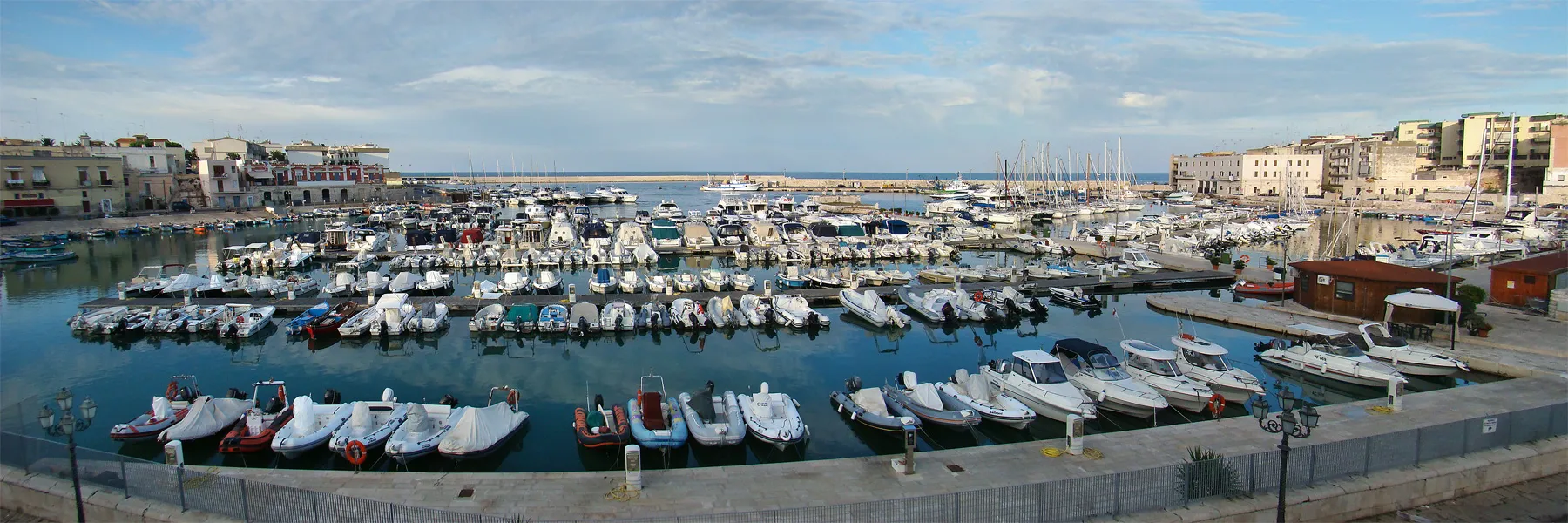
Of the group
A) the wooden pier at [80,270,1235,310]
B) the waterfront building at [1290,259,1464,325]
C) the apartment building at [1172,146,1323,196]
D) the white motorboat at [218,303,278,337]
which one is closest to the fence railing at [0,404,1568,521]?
the waterfront building at [1290,259,1464,325]

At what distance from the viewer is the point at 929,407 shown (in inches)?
627

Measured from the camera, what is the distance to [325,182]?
299 ft

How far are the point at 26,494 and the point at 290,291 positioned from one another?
72.4ft

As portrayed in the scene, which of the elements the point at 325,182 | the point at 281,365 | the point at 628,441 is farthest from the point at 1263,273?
the point at 325,182

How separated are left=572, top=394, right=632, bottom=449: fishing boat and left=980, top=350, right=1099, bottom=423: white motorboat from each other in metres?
7.76

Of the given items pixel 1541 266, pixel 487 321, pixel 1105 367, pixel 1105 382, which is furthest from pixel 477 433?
pixel 1541 266

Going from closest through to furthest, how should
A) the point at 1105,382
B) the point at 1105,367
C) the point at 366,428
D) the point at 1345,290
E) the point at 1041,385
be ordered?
1. the point at 366,428
2. the point at 1041,385
3. the point at 1105,382
4. the point at 1105,367
5. the point at 1345,290

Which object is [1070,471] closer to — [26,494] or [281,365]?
[26,494]

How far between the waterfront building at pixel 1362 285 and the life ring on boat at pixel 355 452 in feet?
82.7

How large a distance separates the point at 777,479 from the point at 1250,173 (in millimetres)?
111246

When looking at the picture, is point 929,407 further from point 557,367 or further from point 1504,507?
point 557,367

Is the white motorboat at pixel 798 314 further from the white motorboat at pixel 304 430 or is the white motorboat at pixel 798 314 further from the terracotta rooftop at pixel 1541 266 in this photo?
the terracotta rooftop at pixel 1541 266

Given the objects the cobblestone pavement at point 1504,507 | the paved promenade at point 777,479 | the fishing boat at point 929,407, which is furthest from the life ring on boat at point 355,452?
the cobblestone pavement at point 1504,507

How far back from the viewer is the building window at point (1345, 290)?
78.4ft
